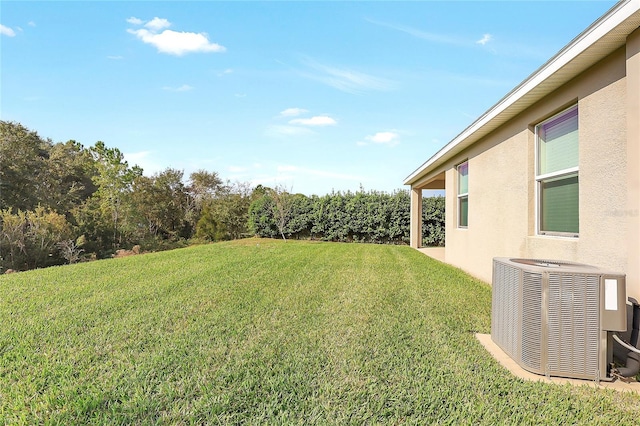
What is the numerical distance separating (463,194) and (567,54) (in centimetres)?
598

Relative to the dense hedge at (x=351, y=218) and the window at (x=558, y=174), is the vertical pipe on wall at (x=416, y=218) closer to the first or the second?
the dense hedge at (x=351, y=218)

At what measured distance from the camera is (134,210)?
74.6 feet

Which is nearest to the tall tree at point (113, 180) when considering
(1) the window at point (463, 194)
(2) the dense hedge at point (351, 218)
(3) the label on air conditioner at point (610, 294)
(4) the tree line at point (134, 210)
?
(4) the tree line at point (134, 210)

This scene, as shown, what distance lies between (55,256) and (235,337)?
54.7ft

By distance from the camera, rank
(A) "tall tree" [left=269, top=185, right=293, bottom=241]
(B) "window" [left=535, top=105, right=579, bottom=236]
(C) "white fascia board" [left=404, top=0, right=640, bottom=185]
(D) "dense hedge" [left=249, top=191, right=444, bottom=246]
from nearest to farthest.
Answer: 1. (C) "white fascia board" [left=404, top=0, right=640, bottom=185]
2. (B) "window" [left=535, top=105, right=579, bottom=236]
3. (D) "dense hedge" [left=249, top=191, right=444, bottom=246]
4. (A) "tall tree" [left=269, top=185, right=293, bottom=241]

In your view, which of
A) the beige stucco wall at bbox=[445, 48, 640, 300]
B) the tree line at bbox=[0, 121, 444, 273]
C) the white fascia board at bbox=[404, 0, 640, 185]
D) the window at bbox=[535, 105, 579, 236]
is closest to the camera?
the white fascia board at bbox=[404, 0, 640, 185]

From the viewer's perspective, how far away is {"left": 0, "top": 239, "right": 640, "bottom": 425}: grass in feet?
7.45

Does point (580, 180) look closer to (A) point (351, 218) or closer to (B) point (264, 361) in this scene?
(B) point (264, 361)

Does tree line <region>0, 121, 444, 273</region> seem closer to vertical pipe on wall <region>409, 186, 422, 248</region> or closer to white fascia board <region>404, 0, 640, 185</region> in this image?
vertical pipe on wall <region>409, 186, 422, 248</region>

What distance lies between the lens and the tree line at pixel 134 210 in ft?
51.7

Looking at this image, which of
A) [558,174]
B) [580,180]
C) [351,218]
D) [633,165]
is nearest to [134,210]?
[351,218]

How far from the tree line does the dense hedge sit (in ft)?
0.17

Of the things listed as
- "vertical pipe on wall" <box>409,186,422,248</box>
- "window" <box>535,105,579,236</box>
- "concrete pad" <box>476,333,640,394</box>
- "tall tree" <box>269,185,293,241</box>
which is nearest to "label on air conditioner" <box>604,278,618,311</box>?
"concrete pad" <box>476,333,640,394</box>

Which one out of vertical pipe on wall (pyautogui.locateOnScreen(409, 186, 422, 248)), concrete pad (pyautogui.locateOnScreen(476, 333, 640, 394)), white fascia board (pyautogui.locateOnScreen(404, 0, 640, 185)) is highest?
white fascia board (pyautogui.locateOnScreen(404, 0, 640, 185))
